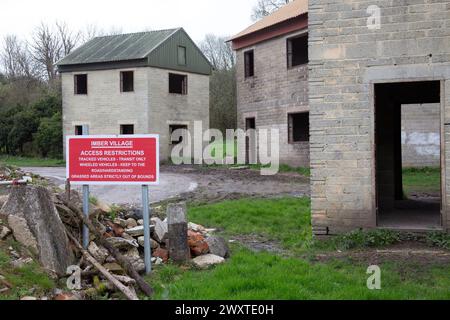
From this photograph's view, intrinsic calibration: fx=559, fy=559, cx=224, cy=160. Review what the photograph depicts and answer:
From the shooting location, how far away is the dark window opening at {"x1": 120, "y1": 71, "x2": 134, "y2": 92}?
32469 millimetres

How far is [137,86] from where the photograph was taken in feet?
104

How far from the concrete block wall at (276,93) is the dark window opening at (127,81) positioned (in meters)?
7.98

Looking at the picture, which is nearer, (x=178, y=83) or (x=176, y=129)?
(x=176, y=129)

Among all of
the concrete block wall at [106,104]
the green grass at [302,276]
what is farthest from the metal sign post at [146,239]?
the concrete block wall at [106,104]

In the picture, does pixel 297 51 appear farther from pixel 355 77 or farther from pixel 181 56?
pixel 355 77

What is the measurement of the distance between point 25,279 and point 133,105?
1044 inches

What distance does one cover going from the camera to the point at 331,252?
342 inches

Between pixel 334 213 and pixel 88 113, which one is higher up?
pixel 88 113

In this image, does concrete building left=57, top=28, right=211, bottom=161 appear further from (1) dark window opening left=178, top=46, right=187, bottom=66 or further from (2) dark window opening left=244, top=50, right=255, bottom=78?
(2) dark window opening left=244, top=50, right=255, bottom=78

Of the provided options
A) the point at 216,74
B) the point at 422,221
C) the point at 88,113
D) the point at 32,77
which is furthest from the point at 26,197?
the point at 32,77

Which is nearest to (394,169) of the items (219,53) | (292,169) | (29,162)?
(292,169)

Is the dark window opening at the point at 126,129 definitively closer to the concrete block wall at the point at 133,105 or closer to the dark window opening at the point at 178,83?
the concrete block wall at the point at 133,105
